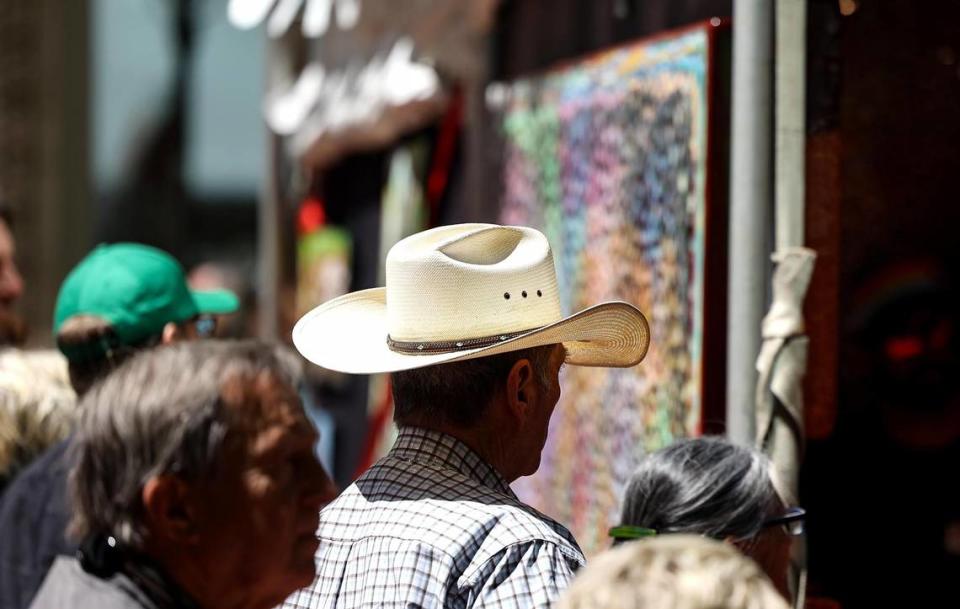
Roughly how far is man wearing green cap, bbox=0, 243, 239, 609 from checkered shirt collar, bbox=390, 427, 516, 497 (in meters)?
0.87

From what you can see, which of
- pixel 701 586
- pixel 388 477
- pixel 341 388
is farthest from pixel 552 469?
pixel 341 388

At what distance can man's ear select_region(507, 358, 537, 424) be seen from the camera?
7.66 feet

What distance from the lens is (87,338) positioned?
11.0 feet

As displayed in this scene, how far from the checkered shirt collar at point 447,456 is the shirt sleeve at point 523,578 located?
23 cm

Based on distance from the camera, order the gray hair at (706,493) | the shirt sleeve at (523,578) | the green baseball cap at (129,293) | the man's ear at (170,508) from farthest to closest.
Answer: the green baseball cap at (129,293) → the gray hair at (706,493) → the shirt sleeve at (523,578) → the man's ear at (170,508)

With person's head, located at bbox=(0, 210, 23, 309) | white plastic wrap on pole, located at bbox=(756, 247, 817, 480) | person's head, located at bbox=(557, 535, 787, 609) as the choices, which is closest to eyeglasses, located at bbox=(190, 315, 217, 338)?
person's head, located at bbox=(0, 210, 23, 309)

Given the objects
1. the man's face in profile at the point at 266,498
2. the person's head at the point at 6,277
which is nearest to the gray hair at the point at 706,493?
the man's face in profile at the point at 266,498

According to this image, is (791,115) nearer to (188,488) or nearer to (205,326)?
(188,488)

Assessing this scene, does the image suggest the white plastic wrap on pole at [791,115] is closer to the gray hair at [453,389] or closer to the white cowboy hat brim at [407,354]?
the white cowboy hat brim at [407,354]

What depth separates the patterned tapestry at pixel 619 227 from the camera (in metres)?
3.32

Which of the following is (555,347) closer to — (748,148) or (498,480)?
(498,480)

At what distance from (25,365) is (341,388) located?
3.91 m

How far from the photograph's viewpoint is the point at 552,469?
4254 mm

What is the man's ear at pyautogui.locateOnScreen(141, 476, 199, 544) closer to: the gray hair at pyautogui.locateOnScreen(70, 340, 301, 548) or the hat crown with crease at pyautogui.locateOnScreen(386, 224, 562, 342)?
the gray hair at pyautogui.locateOnScreen(70, 340, 301, 548)
